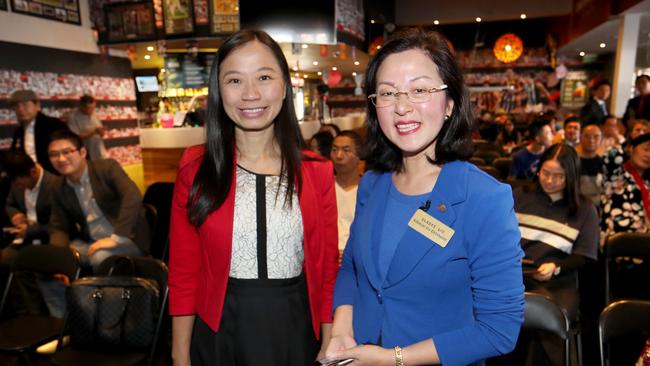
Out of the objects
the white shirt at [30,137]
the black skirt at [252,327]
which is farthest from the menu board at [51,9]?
the black skirt at [252,327]

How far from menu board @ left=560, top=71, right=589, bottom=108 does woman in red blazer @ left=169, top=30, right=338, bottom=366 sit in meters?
14.3

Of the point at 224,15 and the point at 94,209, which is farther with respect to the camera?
the point at 224,15

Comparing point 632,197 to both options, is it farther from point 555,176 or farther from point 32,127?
point 32,127

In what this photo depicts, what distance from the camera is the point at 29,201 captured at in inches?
145

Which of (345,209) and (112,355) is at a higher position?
(345,209)

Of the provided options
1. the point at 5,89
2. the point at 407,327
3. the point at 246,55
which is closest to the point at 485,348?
the point at 407,327

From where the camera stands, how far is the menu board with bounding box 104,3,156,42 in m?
6.69

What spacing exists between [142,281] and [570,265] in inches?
95.8

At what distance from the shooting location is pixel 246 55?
1365mm

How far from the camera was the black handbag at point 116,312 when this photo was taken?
2.15 m

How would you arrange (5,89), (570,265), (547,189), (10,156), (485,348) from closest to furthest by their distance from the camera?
(485,348), (570,265), (547,189), (10,156), (5,89)

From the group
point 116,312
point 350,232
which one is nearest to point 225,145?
point 350,232

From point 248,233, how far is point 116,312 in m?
1.14

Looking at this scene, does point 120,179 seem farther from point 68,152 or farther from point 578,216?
point 578,216
